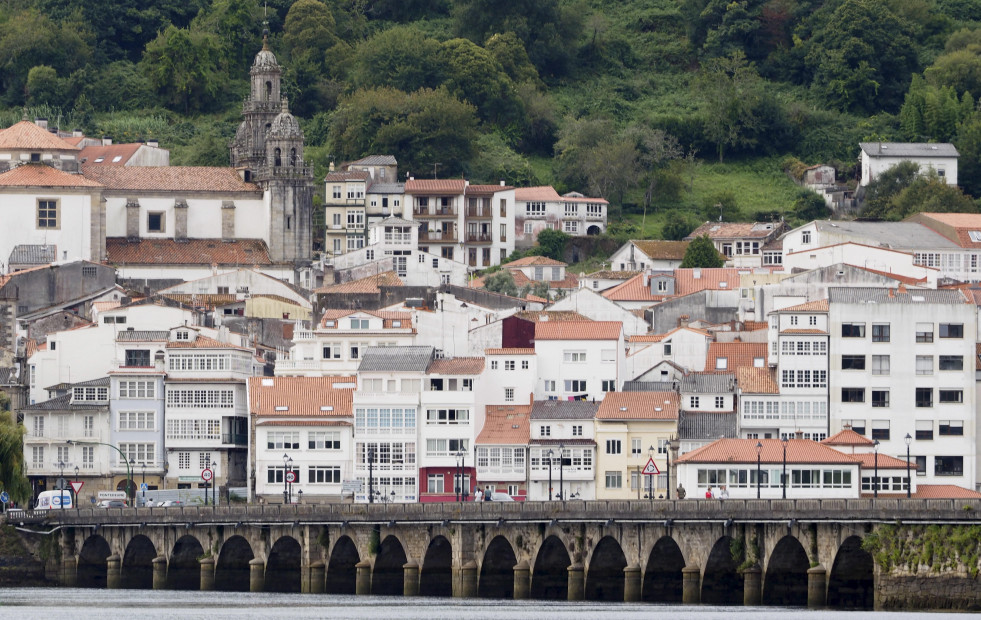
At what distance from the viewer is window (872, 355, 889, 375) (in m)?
126

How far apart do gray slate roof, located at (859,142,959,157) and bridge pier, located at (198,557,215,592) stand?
284ft

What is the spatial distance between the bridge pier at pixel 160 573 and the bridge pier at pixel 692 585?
21.8 meters

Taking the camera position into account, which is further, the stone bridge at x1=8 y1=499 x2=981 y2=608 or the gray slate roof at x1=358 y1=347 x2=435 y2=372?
the gray slate roof at x1=358 y1=347 x2=435 y2=372

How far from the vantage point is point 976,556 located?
99.9m

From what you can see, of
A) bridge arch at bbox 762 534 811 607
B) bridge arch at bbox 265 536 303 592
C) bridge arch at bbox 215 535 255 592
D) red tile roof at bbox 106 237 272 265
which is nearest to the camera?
bridge arch at bbox 762 534 811 607

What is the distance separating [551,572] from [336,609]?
34.2ft

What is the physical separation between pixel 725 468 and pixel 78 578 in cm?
2618

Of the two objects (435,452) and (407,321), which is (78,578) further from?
(407,321)

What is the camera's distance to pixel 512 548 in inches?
4395

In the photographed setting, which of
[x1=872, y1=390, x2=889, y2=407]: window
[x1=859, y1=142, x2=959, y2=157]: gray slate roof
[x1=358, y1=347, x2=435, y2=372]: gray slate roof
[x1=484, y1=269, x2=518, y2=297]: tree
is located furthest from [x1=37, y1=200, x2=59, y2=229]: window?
[x1=872, y1=390, x2=889, y2=407]: window

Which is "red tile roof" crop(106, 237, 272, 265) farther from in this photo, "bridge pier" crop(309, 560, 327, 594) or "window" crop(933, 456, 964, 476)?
"bridge pier" crop(309, 560, 327, 594)

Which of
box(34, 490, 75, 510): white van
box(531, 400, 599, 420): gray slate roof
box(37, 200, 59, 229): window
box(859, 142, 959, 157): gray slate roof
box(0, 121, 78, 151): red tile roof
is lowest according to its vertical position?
box(34, 490, 75, 510): white van

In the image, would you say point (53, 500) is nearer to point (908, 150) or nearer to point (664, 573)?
point (664, 573)

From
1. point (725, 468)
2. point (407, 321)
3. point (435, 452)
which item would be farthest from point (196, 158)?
point (725, 468)
